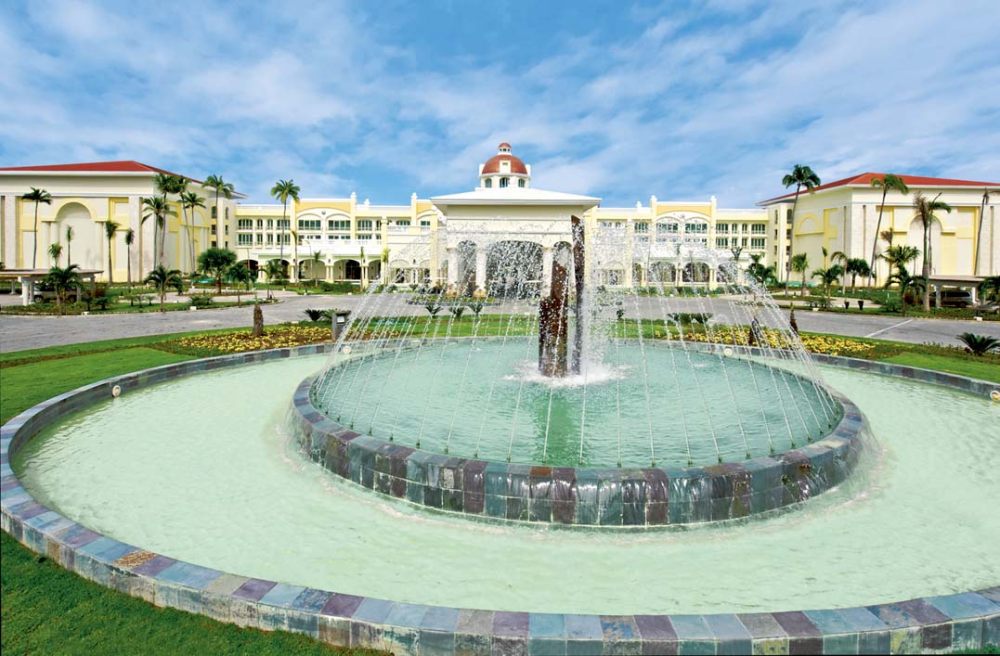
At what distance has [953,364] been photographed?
15.0 meters

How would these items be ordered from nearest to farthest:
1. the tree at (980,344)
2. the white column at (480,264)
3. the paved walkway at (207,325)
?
the tree at (980,344) < the paved walkway at (207,325) < the white column at (480,264)

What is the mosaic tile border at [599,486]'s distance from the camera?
570 cm

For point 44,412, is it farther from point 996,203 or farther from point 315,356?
point 996,203

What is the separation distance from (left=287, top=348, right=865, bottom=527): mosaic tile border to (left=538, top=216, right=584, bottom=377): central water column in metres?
4.94

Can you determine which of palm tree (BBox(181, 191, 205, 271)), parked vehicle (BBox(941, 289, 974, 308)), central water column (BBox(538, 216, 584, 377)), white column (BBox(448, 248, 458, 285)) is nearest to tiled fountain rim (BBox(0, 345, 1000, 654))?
central water column (BBox(538, 216, 584, 377))

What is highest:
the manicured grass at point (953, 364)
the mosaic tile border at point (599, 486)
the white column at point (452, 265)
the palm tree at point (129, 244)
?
the palm tree at point (129, 244)

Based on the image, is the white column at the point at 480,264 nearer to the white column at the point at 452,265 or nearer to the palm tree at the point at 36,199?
the white column at the point at 452,265

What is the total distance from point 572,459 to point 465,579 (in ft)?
8.04

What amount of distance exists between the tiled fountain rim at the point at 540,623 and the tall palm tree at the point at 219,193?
225 ft

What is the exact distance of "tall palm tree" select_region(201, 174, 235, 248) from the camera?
64.2 meters

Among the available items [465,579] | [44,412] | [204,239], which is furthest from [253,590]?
[204,239]

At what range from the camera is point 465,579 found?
478 cm

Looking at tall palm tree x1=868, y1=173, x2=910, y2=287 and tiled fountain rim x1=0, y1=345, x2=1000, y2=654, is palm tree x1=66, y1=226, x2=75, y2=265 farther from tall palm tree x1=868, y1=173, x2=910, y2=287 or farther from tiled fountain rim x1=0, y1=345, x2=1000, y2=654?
tall palm tree x1=868, y1=173, x2=910, y2=287

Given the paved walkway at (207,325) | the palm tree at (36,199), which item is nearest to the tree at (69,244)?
the palm tree at (36,199)
